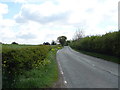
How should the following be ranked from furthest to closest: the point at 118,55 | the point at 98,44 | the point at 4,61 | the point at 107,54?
the point at 98,44, the point at 107,54, the point at 118,55, the point at 4,61

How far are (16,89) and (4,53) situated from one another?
1.72 m

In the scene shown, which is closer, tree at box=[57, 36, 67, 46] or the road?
the road

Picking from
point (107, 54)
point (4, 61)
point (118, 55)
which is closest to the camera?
point (4, 61)

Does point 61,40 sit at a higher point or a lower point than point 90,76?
higher

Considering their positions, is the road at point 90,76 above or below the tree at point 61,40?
below

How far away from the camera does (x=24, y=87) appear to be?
28.2 feet

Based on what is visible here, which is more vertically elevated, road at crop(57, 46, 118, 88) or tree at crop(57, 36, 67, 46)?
Result: tree at crop(57, 36, 67, 46)

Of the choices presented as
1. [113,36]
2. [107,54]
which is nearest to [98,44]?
[107,54]

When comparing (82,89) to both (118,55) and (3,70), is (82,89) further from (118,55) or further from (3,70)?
(118,55)

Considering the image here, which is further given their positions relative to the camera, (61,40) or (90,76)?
(61,40)

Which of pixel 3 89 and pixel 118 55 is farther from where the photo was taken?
pixel 118 55

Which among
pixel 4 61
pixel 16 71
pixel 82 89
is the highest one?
pixel 4 61

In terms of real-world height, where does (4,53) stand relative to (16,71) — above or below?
above

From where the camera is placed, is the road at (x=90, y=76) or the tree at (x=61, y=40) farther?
the tree at (x=61, y=40)
